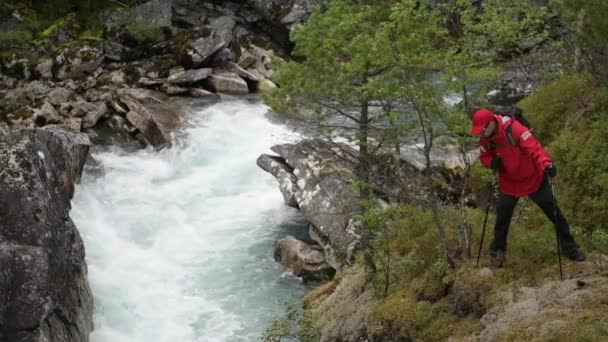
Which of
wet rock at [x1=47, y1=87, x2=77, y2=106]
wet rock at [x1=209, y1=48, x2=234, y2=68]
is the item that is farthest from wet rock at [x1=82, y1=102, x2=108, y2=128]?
wet rock at [x1=209, y1=48, x2=234, y2=68]

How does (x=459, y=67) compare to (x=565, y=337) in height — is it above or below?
above

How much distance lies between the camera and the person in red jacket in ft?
25.7

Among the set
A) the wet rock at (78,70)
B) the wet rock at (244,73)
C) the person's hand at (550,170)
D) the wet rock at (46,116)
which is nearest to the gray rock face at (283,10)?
the wet rock at (244,73)

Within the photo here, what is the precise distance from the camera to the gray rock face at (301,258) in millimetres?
15281

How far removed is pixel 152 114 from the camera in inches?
955

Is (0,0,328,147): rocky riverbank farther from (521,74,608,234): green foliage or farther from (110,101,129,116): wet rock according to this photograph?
(521,74,608,234): green foliage

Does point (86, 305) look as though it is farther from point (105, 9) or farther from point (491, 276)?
point (105, 9)

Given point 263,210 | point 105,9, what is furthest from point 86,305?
point 105,9

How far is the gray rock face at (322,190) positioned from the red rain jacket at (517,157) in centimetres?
595

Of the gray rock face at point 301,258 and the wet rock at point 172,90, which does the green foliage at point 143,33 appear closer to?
the wet rock at point 172,90

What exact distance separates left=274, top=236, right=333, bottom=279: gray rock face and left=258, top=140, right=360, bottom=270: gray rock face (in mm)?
237

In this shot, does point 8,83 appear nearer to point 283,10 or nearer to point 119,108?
point 119,108

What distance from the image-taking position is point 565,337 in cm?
684

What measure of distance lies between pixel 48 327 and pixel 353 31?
23.4 feet
